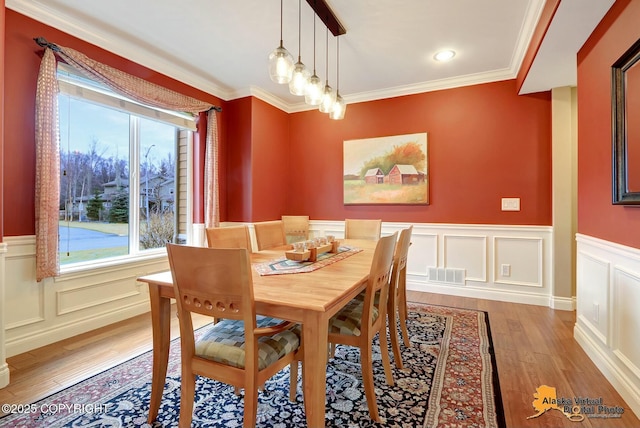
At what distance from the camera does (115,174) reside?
10.2 ft

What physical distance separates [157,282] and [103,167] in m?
2.21

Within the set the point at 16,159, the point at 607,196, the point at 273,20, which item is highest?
the point at 273,20

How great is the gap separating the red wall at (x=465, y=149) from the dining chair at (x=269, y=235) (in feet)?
4.93

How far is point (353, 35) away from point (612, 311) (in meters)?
2.87

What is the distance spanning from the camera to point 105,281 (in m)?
2.85

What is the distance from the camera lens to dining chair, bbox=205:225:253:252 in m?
2.16

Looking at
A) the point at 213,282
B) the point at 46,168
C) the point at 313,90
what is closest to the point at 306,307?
the point at 213,282

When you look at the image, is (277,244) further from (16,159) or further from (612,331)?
(612,331)

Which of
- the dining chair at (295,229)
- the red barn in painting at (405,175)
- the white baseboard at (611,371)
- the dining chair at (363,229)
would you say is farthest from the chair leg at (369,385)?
the red barn in painting at (405,175)

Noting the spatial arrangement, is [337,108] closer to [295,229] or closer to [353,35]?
[353,35]

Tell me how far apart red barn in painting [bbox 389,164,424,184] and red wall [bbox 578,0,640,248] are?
1706 mm

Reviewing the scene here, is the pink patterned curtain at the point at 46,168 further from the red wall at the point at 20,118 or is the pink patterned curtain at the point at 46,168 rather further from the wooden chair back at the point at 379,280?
the wooden chair back at the point at 379,280

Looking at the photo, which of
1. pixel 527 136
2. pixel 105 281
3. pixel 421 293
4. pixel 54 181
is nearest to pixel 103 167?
pixel 54 181

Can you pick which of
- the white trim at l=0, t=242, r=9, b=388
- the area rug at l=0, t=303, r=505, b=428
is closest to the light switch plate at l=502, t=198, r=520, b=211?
the area rug at l=0, t=303, r=505, b=428
